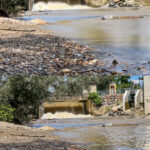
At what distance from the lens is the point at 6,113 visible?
14.1m

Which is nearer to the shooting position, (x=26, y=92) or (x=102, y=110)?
(x=26, y=92)

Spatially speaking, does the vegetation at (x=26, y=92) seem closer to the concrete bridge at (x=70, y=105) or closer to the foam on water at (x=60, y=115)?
the concrete bridge at (x=70, y=105)

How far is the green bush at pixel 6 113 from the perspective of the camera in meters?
14.1

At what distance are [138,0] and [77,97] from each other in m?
15.1

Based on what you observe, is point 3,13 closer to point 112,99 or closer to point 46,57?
point 112,99

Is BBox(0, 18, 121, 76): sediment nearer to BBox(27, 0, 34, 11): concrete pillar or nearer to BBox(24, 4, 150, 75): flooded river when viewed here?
BBox(24, 4, 150, 75): flooded river

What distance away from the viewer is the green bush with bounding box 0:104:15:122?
1412cm

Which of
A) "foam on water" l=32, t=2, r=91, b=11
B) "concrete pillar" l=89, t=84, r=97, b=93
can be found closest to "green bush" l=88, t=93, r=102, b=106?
"concrete pillar" l=89, t=84, r=97, b=93

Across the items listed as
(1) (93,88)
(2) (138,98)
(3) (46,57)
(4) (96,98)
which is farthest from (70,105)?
(3) (46,57)

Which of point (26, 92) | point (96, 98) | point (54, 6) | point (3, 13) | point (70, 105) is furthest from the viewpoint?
point (54, 6)

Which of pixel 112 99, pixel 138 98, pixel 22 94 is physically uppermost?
pixel 22 94

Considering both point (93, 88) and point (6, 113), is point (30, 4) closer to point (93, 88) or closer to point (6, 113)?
point (93, 88)

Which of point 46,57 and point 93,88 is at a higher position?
point 46,57

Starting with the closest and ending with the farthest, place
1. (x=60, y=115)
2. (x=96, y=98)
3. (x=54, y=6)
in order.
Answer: (x=96, y=98)
(x=60, y=115)
(x=54, y=6)
